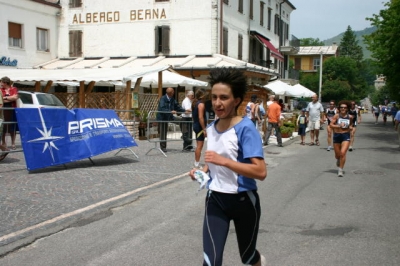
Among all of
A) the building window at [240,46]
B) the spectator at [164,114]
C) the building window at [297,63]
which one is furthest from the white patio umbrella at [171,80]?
the building window at [297,63]

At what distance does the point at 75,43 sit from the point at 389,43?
20680 mm

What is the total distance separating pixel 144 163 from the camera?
11414 mm

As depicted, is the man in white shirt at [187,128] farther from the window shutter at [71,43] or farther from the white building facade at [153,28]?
the window shutter at [71,43]

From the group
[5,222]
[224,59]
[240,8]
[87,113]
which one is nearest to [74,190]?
[5,222]

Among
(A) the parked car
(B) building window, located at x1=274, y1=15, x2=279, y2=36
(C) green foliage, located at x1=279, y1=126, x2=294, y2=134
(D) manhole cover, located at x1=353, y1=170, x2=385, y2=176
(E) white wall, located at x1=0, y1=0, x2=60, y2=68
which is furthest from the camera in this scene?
(B) building window, located at x1=274, y1=15, x2=279, y2=36

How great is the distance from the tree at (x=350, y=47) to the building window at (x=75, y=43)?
283 ft

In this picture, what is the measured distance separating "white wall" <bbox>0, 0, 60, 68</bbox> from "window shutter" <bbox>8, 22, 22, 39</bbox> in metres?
0.24

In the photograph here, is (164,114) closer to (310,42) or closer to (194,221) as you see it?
(194,221)

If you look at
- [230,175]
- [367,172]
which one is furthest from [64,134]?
[230,175]

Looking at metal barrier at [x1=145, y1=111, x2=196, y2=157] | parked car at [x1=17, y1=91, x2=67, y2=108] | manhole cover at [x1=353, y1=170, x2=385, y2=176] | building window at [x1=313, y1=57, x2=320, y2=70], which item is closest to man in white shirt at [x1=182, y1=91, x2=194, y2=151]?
metal barrier at [x1=145, y1=111, x2=196, y2=157]

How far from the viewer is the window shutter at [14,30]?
27.9 meters

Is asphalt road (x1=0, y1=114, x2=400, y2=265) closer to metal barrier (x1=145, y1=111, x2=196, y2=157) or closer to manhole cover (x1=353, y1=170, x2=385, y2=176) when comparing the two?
manhole cover (x1=353, y1=170, x2=385, y2=176)

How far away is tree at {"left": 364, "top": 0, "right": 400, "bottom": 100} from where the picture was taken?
825 inches

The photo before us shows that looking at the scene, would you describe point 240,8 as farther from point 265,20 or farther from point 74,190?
point 74,190
